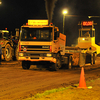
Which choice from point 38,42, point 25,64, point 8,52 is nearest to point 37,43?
point 38,42

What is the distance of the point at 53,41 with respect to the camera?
16.6 metres

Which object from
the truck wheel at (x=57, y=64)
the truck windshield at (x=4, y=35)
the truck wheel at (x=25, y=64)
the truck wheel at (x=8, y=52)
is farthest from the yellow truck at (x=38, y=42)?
the truck wheel at (x=8, y=52)

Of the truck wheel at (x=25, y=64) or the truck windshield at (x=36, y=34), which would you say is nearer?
the truck windshield at (x=36, y=34)

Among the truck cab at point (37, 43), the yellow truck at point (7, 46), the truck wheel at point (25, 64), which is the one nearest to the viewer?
the truck cab at point (37, 43)

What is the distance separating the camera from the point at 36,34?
54.7 feet

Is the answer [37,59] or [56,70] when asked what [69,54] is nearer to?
[56,70]

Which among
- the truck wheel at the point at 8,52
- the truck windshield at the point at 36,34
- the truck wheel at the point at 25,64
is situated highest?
the truck windshield at the point at 36,34

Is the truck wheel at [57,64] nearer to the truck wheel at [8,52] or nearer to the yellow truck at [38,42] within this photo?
the yellow truck at [38,42]

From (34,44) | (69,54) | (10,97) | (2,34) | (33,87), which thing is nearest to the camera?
(10,97)

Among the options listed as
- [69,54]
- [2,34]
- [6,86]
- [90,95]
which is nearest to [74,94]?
[90,95]

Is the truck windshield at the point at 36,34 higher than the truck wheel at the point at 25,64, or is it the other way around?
the truck windshield at the point at 36,34

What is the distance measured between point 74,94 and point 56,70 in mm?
8807

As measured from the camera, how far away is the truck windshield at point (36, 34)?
1658cm

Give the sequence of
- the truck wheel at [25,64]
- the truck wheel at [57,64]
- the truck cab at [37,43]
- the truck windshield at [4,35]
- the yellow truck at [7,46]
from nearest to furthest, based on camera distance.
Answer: the truck cab at [37,43]
the truck wheel at [57,64]
the truck wheel at [25,64]
the yellow truck at [7,46]
the truck windshield at [4,35]
